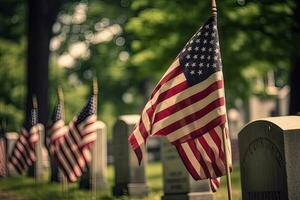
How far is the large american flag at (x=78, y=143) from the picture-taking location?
44.5ft

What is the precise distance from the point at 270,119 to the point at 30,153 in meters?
12.2

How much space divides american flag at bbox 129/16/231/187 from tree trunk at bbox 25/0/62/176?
57.2ft

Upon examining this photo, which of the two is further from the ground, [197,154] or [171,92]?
[171,92]

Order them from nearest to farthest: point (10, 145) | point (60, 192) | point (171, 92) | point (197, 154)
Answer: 1. point (171, 92)
2. point (197, 154)
3. point (60, 192)
4. point (10, 145)

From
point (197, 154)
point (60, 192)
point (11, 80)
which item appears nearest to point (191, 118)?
point (197, 154)

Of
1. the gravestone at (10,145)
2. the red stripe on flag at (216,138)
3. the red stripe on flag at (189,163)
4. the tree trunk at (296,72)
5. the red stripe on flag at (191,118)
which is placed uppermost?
the tree trunk at (296,72)

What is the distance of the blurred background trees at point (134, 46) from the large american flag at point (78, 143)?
7.41 meters

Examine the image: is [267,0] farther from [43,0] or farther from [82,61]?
[82,61]

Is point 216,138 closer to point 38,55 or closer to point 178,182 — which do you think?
point 178,182

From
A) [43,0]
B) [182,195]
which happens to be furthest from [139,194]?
[43,0]

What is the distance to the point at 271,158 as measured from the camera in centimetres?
761

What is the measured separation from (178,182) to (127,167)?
11.0ft

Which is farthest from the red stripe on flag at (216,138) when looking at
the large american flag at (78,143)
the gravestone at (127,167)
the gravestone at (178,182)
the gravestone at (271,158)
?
the gravestone at (127,167)

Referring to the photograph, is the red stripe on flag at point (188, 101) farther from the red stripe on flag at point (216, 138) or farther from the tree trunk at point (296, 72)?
the tree trunk at point (296, 72)
